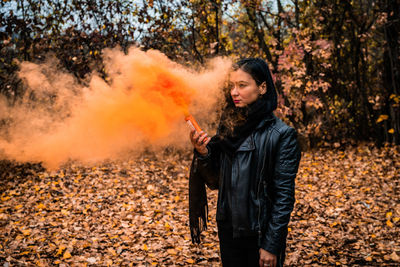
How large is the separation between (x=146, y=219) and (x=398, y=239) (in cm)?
508

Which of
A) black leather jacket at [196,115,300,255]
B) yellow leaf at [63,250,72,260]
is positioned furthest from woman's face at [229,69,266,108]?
yellow leaf at [63,250,72,260]

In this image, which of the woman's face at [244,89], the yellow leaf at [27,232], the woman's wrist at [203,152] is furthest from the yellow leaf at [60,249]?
the woman's face at [244,89]

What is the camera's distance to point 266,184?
7.66 ft

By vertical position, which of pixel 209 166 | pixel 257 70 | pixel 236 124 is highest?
pixel 257 70

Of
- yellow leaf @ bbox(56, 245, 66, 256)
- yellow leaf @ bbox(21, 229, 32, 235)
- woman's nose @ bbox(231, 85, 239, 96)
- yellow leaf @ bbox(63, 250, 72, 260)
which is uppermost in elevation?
woman's nose @ bbox(231, 85, 239, 96)

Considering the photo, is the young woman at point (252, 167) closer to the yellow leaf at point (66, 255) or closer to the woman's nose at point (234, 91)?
the woman's nose at point (234, 91)

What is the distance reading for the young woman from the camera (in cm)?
230

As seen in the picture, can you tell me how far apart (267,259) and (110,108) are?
3505 millimetres

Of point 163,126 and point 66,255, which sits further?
point 66,255

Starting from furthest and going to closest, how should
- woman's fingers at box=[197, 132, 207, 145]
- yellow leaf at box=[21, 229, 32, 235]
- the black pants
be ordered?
yellow leaf at box=[21, 229, 32, 235] → woman's fingers at box=[197, 132, 207, 145] → the black pants

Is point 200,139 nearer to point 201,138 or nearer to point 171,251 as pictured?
point 201,138

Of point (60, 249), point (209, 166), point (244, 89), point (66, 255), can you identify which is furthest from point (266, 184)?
point (60, 249)

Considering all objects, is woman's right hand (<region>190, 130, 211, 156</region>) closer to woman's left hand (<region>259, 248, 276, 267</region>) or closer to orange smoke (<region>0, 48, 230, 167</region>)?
orange smoke (<region>0, 48, 230, 167</region>)

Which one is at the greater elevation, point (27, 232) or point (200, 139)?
point (200, 139)
